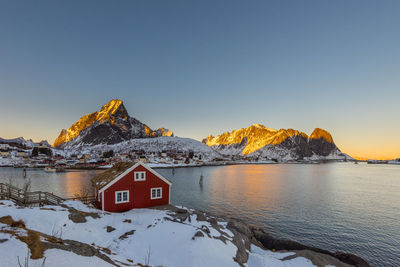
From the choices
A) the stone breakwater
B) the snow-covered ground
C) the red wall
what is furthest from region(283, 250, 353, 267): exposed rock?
the red wall

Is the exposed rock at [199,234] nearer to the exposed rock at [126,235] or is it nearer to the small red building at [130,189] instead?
the exposed rock at [126,235]

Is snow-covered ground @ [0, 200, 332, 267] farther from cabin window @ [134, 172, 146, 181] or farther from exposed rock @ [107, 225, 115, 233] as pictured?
cabin window @ [134, 172, 146, 181]

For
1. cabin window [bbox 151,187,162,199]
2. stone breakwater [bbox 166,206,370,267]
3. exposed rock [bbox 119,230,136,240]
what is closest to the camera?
stone breakwater [bbox 166,206,370,267]

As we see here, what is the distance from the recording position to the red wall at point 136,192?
79.9 ft

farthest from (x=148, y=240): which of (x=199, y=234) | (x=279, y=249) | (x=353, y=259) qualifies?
(x=353, y=259)

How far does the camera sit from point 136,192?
2600 cm

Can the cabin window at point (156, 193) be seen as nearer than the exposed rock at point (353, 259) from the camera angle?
No

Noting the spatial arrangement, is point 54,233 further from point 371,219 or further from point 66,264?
point 371,219

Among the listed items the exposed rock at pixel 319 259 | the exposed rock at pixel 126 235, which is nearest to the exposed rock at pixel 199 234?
the exposed rock at pixel 126 235

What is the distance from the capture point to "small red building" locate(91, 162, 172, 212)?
2428 centimetres

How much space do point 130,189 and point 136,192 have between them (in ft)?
3.09

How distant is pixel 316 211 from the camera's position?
35.8 m

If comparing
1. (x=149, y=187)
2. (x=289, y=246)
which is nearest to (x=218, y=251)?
(x=289, y=246)

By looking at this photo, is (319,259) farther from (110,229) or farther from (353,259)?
(110,229)
